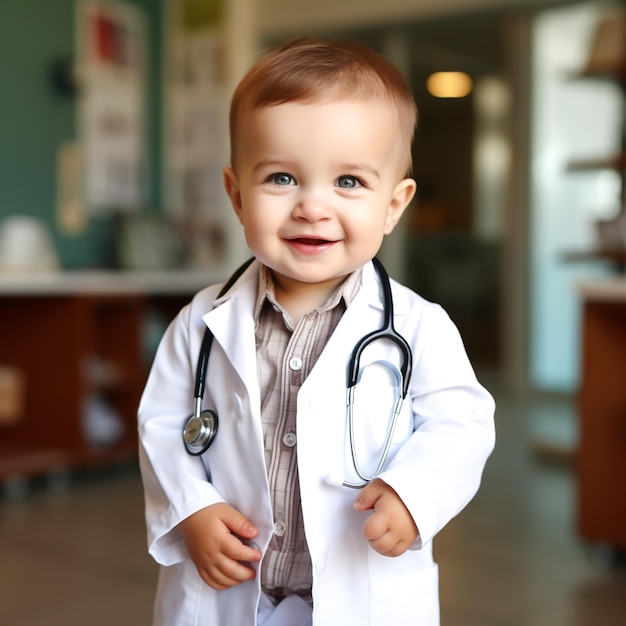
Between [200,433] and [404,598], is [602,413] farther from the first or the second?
[200,433]

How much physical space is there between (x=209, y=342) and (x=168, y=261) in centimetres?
344

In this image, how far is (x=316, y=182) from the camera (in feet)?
3.36

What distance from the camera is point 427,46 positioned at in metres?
5.85

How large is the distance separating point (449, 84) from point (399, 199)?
5.45m

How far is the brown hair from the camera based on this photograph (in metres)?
1.01

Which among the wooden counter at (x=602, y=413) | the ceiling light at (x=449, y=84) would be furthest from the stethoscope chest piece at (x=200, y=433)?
the ceiling light at (x=449, y=84)

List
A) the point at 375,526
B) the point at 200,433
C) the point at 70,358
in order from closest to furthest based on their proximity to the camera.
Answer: the point at 375,526, the point at 200,433, the point at 70,358

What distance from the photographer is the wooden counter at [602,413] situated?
257 centimetres

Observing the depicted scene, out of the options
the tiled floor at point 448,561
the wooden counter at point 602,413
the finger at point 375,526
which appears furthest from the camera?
the wooden counter at point 602,413

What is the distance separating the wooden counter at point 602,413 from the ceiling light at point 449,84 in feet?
12.6

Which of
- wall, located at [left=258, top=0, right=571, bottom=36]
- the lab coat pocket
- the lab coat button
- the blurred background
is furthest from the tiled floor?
wall, located at [left=258, top=0, right=571, bottom=36]

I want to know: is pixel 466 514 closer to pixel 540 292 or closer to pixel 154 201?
pixel 154 201

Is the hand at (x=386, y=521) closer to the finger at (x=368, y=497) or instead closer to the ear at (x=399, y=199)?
the finger at (x=368, y=497)

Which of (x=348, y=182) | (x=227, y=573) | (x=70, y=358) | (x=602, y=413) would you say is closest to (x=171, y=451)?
(x=227, y=573)
